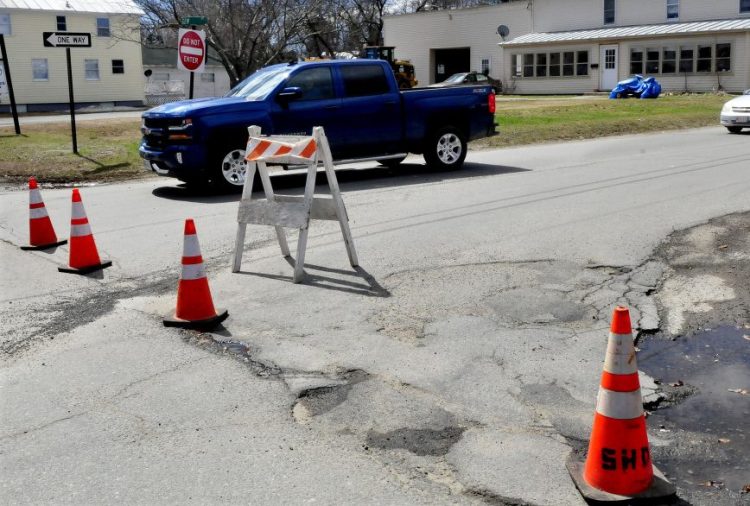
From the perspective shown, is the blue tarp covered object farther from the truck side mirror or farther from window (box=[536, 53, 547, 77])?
the truck side mirror

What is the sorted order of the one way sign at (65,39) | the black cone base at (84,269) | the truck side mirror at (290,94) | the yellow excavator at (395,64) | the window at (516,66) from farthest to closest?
the window at (516,66) → the yellow excavator at (395,64) → the one way sign at (65,39) → the truck side mirror at (290,94) → the black cone base at (84,269)

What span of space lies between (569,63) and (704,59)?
26.9 ft

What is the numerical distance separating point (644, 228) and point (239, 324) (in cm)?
525

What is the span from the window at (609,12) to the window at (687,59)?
575 centimetres

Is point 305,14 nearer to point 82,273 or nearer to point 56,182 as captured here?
point 56,182

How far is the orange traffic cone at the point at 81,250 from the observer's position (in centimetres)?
812

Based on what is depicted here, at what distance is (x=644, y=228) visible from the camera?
9.69 meters

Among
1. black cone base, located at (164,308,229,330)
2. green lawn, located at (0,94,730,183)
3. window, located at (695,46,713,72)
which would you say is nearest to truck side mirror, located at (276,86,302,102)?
green lawn, located at (0,94,730,183)

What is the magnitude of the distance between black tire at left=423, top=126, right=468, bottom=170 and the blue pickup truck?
18mm

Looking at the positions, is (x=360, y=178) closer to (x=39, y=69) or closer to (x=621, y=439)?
(x=621, y=439)

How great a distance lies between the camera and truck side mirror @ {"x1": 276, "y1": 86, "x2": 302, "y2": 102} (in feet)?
43.5

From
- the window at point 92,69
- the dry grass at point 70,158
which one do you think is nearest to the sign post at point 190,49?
the dry grass at point 70,158

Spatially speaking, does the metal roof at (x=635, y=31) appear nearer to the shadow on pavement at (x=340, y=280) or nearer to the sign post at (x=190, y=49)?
the sign post at (x=190, y=49)

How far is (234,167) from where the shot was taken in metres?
13.0
